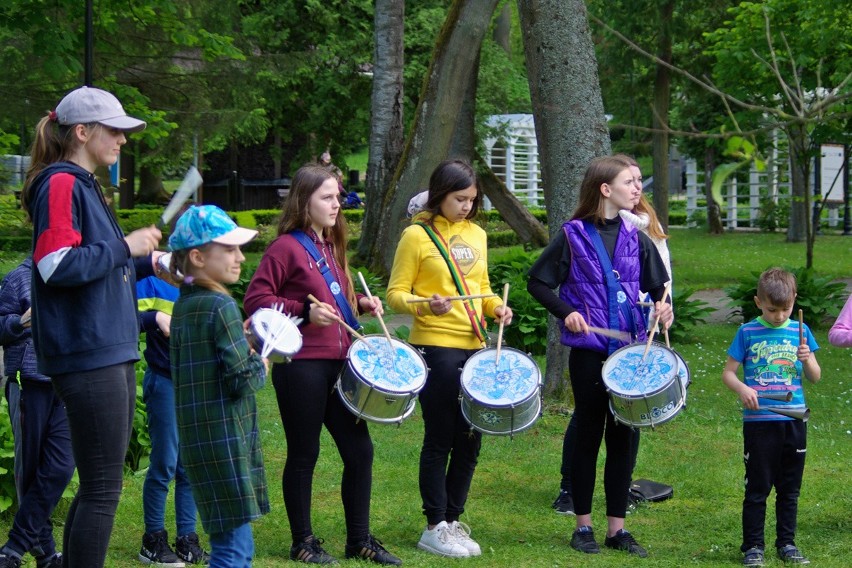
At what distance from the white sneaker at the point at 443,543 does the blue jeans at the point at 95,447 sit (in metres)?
1.87

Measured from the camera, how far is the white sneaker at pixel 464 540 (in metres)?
5.64

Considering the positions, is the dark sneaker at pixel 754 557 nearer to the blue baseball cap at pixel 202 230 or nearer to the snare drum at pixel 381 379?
the snare drum at pixel 381 379

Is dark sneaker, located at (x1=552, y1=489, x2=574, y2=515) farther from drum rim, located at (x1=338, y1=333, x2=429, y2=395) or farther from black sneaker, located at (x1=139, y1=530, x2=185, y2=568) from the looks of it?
black sneaker, located at (x1=139, y1=530, x2=185, y2=568)

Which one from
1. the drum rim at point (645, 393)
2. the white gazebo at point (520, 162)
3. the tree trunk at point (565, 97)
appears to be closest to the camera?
the drum rim at point (645, 393)

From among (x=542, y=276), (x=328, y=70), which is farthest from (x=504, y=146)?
(x=542, y=276)

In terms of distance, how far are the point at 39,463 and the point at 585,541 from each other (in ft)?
8.43

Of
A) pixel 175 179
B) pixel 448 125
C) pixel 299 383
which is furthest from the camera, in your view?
pixel 175 179

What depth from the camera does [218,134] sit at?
21766mm

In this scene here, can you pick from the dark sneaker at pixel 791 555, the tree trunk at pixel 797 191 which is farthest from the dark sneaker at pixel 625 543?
the tree trunk at pixel 797 191

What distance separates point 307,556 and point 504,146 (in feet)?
113

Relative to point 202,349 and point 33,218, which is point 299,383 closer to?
point 202,349

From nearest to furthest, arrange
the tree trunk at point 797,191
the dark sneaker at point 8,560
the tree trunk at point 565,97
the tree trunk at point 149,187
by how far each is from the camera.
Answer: the dark sneaker at point 8,560 < the tree trunk at point 565,97 < the tree trunk at point 797,191 < the tree trunk at point 149,187

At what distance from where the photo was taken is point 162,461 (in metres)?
5.33

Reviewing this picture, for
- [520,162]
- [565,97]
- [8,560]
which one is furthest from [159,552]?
[520,162]
